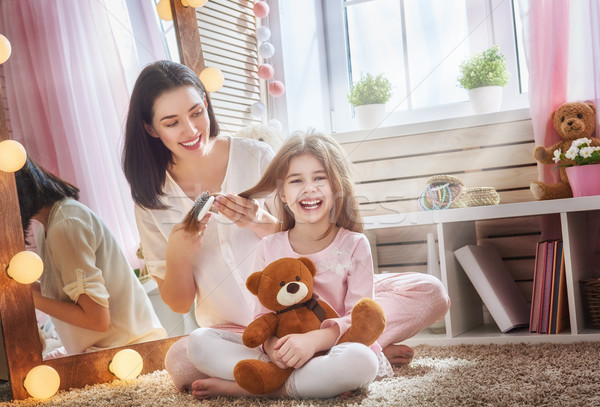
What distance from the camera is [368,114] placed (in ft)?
2.44

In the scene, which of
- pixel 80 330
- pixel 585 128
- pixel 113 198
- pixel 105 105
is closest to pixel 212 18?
pixel 105 105

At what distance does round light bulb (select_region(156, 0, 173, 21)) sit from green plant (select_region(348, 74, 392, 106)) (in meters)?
0.38

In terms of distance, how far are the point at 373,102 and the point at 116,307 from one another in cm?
52

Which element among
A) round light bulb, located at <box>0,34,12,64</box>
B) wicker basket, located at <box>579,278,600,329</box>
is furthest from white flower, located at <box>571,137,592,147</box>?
round light bulb, located at <box>0,34,12,64</box>

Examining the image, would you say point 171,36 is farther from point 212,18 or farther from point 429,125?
point 429,125

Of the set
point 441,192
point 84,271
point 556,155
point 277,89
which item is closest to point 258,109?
point 277,89

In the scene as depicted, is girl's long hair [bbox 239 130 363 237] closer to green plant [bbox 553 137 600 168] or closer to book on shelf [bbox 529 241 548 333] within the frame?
book on shelf [bbox 529 241 548 333]

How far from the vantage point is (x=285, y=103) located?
775 millimetres

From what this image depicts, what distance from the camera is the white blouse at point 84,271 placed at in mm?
914

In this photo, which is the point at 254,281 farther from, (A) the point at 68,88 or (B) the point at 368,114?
(A) the point at 68,88

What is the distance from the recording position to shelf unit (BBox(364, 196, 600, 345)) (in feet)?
2.52

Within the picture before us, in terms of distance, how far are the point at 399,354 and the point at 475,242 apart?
0.63ft

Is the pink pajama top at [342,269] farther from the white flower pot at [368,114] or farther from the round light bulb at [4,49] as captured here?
the round light bulb at [4,49]

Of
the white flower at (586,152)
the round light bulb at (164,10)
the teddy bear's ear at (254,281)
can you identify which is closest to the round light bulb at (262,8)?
the round light bulb at (164,10)
